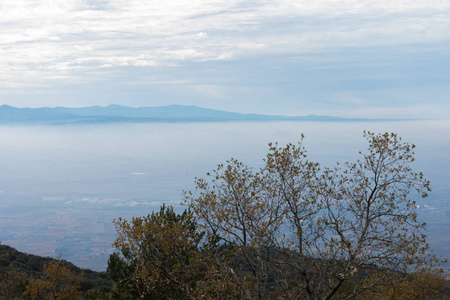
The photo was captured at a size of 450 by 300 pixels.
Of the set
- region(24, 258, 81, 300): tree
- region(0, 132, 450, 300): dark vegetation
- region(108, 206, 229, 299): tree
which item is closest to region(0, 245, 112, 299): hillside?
region(24, 258, 81, 300): tree

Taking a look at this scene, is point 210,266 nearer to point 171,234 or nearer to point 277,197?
point 171,234

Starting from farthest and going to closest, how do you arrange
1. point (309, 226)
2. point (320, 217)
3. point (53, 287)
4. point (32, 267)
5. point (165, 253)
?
point (32, 267) < point (53, 287) < point (165, 253) < point (320, 217) < point (309, 226)

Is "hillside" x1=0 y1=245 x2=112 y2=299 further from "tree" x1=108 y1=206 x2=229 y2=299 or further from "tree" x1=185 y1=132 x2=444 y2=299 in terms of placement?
"tree" x1=185 y1=132 x2=444 y2=299

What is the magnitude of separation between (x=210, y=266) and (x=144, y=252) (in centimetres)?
243

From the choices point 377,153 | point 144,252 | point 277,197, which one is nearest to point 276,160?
point 277,197

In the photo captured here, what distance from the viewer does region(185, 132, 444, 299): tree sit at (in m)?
12.9

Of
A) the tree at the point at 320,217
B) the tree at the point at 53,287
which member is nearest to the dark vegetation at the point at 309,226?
the tree at the point at 320,217

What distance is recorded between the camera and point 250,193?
1431 cm

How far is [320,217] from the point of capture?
13.6m

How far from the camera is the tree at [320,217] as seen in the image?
12945mm

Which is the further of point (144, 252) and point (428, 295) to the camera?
point (428, 295)

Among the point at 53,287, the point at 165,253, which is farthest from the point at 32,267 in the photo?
A: the point at 165,253

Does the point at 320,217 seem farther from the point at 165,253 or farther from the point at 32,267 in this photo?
the point at 32,267

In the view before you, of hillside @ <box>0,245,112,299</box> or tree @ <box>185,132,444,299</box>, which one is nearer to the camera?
tree @ <box>185,132,444,299</box>
